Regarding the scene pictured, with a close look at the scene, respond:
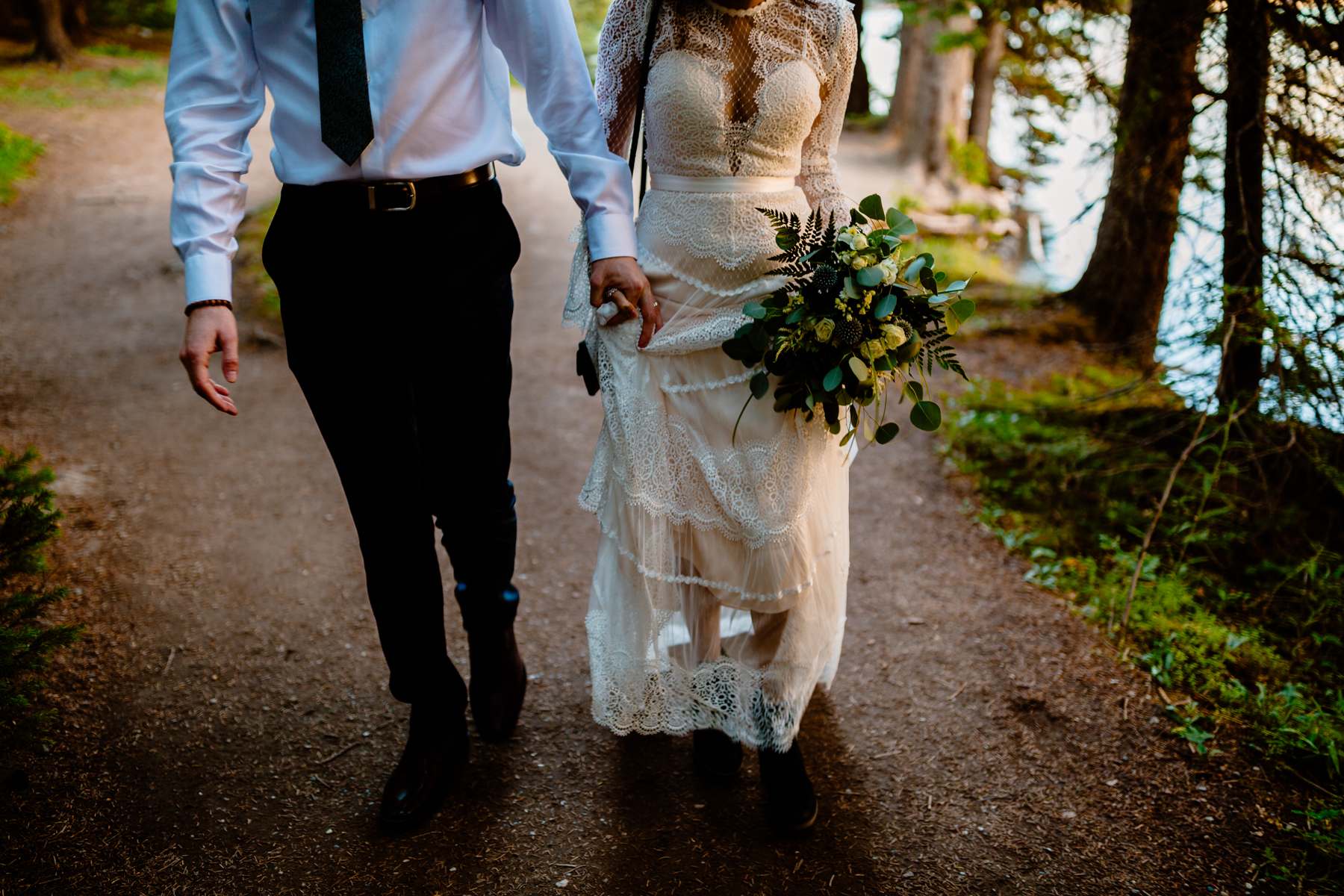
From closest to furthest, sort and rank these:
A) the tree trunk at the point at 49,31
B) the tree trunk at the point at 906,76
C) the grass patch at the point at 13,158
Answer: the grass patch at the point at 13,158, the tree trunk at the point at 906,76, the tree trunk at the point at 49,31

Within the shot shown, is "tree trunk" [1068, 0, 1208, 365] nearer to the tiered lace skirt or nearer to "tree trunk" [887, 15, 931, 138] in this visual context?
the tiered lace skirt

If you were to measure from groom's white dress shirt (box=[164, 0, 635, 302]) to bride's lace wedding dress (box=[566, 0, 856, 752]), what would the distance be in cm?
18

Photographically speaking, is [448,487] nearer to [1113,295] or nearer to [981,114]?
[1113,295]

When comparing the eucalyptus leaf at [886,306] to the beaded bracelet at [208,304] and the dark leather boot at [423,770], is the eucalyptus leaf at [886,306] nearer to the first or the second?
the beaded bracelet at [208,304]

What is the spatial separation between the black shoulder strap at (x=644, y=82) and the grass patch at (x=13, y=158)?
325 inches

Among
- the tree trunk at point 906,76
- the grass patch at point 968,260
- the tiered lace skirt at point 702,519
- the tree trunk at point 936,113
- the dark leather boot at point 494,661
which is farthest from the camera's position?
the tree trunk at point 906,76

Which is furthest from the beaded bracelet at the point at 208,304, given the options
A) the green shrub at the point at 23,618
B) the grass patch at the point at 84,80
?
the grass patch at the point at 84,80

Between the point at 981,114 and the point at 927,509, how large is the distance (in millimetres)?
9738

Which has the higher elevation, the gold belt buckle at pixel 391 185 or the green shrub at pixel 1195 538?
the gold belt buckle at pixel 391 185

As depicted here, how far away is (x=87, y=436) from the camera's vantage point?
457cm

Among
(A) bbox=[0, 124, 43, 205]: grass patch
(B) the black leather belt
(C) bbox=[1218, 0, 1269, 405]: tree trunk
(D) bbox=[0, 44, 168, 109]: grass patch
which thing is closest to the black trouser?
(B) the black leather belt

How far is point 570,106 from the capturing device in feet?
7.13

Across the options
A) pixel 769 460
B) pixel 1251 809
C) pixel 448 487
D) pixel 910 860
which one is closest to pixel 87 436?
pixel 448 487

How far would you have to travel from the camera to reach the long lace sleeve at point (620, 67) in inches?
86.4
